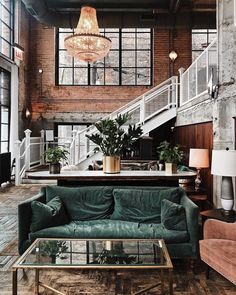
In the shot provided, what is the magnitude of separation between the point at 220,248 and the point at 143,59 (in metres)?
10.2

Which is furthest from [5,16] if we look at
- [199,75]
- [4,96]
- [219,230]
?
[219,230]

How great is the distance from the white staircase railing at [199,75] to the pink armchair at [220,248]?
294 centimetres

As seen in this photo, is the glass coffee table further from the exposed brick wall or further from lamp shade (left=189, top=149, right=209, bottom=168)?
the exposed brick wall

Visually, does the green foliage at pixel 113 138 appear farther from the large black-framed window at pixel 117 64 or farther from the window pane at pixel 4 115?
the large black-framed window at pixel 117 64

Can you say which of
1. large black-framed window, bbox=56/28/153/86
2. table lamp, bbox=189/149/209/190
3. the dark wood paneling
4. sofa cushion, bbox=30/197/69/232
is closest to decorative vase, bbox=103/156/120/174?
sofa cushion, bbox=30/197/69/232

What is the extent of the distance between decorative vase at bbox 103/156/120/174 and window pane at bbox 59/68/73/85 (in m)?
8.23

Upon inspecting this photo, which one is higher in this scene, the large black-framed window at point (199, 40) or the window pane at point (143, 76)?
the large black-framed window at point (199, 40)

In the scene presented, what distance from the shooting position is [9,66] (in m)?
10.3

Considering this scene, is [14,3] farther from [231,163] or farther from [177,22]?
[231,163]

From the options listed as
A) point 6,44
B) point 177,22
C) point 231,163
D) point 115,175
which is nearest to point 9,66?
point 6,44

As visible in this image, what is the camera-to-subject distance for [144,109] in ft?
31.3

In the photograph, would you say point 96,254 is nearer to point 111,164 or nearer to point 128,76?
point 111,164

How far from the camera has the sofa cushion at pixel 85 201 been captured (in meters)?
4.00

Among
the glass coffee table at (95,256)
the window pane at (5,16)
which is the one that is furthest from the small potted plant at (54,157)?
the window pane at (5,16)
